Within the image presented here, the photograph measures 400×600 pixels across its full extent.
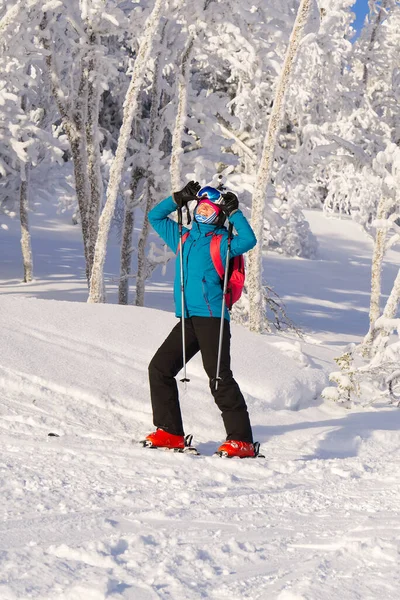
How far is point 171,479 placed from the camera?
172 inches

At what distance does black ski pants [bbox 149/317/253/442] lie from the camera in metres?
5.20

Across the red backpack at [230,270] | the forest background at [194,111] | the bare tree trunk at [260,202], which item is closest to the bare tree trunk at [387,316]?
the forest background at [194,111]

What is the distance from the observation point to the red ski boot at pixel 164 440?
16.9 ft

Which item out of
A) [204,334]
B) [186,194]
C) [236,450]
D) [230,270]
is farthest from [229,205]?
[236,450]

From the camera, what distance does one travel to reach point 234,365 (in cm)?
754

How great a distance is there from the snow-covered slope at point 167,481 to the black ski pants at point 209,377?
278mm

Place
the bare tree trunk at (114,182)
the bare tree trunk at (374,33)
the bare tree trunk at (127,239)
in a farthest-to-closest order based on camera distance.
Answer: the bare tree trunk at (374,33) < the bare tree trunk at (127,239) < the bare tree trunk at (114,182)

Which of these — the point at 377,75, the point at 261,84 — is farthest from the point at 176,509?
Answer: the point at 377,75

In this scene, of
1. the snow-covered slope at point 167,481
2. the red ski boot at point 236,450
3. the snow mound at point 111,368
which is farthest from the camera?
the snow mound at point 111,368

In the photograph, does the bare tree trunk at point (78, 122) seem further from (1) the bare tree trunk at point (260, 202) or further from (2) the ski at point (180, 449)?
(2) the ski at point (180, 449)

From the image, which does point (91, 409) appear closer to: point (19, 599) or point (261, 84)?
point (19, 599)

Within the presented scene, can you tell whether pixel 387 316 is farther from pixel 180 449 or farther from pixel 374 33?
pixel 374 33

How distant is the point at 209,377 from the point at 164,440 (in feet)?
1.67

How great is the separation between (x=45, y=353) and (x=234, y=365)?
6.06 ft
